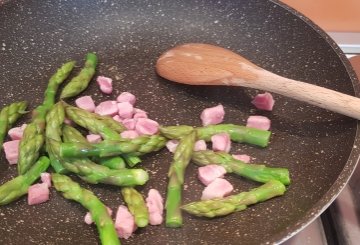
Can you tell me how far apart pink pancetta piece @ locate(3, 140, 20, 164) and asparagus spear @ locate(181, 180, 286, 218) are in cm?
44

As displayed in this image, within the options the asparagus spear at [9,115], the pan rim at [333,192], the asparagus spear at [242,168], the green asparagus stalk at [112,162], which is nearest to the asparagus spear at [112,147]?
the green asparagus stalk at [112,162]

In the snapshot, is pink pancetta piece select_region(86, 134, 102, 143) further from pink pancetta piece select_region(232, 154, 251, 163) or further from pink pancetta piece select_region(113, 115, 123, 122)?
pink pancetta piece select_region(232, 154, 251, 163)

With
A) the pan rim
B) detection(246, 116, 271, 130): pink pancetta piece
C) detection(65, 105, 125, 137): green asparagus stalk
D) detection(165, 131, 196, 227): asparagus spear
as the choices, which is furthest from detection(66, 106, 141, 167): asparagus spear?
the pan rim

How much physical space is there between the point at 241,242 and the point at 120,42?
77 cm

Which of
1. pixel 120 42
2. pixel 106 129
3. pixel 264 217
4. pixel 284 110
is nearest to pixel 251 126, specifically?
pixel 284 110

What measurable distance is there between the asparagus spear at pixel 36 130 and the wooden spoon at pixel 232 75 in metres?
0.29

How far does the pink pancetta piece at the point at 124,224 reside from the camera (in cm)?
105

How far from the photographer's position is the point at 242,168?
1156 mm

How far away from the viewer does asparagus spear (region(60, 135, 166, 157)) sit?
1128 millimetres

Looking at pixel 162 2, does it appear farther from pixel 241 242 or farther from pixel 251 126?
pixel 241 242

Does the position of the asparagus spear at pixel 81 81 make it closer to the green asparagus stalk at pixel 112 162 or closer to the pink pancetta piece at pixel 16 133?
the pink pancetta piece at pixel 16 133

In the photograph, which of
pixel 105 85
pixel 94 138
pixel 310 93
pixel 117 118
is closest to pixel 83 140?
pixel 94 138

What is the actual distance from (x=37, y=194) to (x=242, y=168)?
0.48 m

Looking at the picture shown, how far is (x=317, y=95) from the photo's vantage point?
1148 mm
